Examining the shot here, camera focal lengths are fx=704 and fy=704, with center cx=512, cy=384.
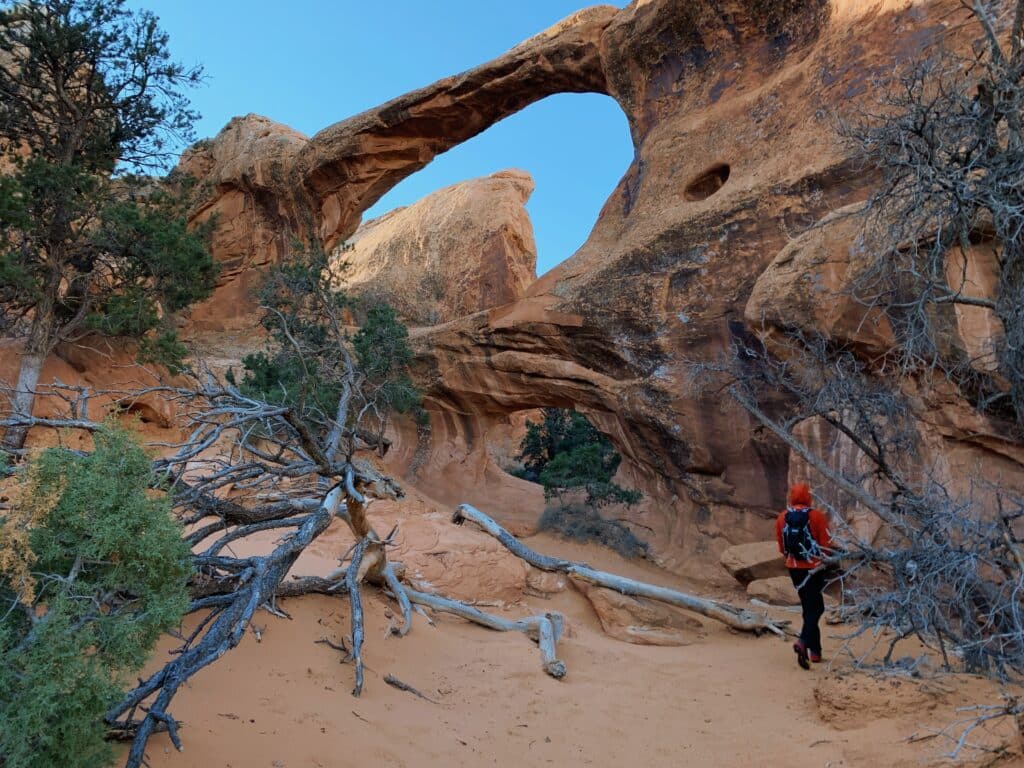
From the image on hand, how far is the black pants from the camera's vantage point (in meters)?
4.83

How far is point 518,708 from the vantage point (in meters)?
4.44

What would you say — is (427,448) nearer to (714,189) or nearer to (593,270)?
(593,270)

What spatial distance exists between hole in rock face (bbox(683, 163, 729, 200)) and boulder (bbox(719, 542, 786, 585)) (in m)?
5.25

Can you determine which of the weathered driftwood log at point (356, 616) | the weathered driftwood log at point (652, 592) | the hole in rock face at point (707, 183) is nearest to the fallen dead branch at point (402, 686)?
the weathered driftwood log at point (356, 616)

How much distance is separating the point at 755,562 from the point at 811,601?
12.2 feet

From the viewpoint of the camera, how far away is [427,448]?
50.0 feet

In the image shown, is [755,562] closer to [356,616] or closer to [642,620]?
[642,620]

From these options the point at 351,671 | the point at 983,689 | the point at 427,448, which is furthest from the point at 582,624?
the point at 427,448

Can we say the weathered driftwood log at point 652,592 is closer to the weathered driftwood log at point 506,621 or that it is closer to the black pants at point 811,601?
the weathered driftwood log at point 506,621

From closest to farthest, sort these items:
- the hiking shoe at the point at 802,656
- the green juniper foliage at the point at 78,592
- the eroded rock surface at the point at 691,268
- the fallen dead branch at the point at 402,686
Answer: the green juniper foliage at the point at 78,592 < the fallen dead branch at the point at 402,686 < the hiking shoe at the point at 802,656 < the eroded rock surface at the point at 691,268

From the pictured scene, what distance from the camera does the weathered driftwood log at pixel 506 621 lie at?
18.8 ft

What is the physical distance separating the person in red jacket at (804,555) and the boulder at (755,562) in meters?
3.42

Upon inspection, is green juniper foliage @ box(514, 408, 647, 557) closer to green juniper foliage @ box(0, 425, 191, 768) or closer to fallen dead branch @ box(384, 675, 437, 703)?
fallen dead branch @ box(384, 675, 437, 703)

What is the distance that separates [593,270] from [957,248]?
5.76 metres
